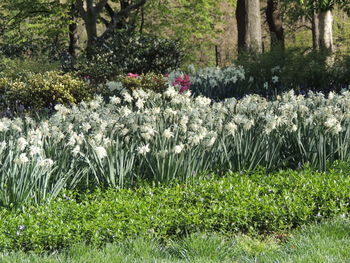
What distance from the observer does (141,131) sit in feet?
20.0

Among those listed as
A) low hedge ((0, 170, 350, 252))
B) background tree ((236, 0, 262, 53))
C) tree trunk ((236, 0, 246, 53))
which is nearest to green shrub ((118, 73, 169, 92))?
background tree ((236, 0, 262, 53))

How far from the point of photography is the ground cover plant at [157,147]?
17.0ft

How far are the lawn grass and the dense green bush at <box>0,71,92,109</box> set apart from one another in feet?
22.1

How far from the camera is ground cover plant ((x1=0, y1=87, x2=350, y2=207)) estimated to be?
519 cm

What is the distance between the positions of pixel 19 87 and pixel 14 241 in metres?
7.51

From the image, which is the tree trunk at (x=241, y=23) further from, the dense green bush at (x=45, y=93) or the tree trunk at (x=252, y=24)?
the dense green bush at (x=45, y=93)

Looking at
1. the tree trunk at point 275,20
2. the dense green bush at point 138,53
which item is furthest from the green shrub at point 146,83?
the tree trunk at point 275,20

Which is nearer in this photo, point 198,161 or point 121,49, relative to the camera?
point 198,161

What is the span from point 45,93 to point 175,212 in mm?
6871

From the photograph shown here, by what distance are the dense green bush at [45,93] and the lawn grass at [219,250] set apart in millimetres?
6729

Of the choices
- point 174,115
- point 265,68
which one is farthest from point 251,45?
point 174,115

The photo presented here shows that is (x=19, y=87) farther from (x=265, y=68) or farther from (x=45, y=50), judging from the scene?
(x=45, y=50)

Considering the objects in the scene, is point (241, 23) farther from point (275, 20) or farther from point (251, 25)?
point (275, 20)

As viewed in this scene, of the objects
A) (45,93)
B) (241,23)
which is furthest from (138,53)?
(45,93)
